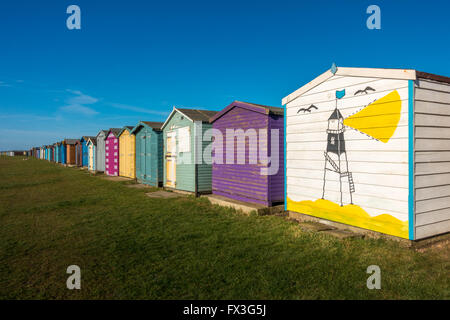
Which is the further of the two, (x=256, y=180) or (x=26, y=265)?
(x=256, y=180)

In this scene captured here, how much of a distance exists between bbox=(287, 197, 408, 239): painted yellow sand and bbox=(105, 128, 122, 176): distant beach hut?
16.1 m

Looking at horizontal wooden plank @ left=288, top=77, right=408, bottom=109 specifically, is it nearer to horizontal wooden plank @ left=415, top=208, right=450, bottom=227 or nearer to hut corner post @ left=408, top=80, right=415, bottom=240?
hut corner post @ left=408, top=80, right=415, bottom=240

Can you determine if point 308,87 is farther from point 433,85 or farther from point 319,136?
point 433,85

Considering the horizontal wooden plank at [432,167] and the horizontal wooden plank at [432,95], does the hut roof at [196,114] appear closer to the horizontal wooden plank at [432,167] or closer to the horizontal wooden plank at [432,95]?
the horizontal wooden plank at [432,95]

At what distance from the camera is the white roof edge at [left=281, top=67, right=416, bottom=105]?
5127 millimetres

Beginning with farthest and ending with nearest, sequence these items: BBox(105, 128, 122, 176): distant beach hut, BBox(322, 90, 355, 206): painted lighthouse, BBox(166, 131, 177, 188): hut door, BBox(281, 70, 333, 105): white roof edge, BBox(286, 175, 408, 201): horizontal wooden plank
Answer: BBox(105, 128, 122, 176): distant beach hut
BBox(166, 131, 177, 188): hut door
BBox(281, 70, 333, 105): white roof edge
BBox(322, 90, 355, 206): painted lighthouse
BBox(286, 175, 408, 201): horizontal wooden plank

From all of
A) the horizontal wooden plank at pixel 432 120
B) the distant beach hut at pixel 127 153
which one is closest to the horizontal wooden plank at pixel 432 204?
the horizontal wooden plank at pixel 432 120

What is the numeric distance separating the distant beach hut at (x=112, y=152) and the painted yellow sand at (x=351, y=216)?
16149mm

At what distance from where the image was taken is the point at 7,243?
575cm

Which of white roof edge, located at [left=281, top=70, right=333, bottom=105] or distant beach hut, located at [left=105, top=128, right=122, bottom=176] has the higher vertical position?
white roof edge, located at [left=281, top=70, right=333, bottom=105]

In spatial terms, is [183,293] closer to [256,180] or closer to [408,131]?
[408,131]

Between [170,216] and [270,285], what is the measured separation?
4.72 metres

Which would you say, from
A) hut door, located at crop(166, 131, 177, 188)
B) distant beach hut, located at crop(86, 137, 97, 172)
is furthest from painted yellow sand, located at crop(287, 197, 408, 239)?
distant beach hut, located at crop(86, 137, 97, 172)
